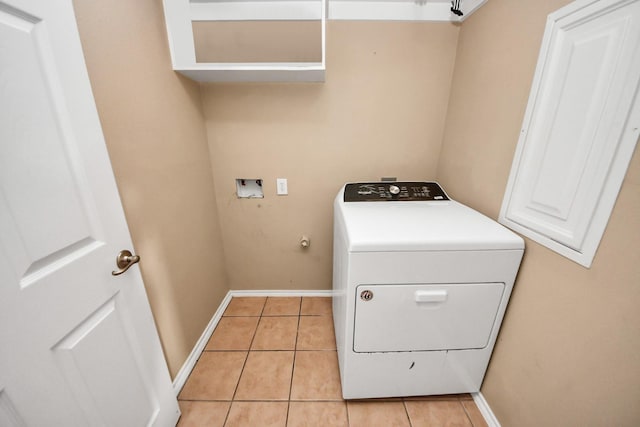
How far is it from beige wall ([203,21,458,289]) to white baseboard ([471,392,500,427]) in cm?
131

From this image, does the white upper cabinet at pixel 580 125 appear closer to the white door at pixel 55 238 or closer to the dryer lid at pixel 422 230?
the dryer lid at pixel 422 230

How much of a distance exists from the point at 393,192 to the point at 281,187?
Answer: 0.84 metres

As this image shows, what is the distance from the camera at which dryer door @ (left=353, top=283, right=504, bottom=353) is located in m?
0.99

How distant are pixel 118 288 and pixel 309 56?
1600 mm

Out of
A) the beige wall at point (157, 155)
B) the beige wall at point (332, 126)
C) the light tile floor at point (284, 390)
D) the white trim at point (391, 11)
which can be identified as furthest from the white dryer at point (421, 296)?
the white trim at point (391, 11)

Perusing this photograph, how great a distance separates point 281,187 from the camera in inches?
69.2

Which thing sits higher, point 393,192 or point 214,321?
point 393,192

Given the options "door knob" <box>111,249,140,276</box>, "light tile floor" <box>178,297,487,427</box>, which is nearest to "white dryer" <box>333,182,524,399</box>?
"light tile floor" <box>178,297,487,427</box>

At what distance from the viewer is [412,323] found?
1.05m

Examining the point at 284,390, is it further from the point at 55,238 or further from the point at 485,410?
the point at 55,238

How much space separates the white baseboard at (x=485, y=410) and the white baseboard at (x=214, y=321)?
3.87 ft

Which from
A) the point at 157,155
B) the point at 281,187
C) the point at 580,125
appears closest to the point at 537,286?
the point at 580,125

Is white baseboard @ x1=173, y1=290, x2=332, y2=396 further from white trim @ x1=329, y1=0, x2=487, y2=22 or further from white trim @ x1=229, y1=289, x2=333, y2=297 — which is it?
white trim @ x1=329, y1=0, x2=487, y2=22

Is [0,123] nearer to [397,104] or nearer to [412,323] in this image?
[412,323]
